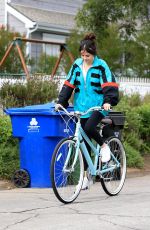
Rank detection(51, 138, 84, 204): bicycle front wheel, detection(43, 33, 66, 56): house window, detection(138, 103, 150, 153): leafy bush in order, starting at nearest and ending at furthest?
detection(51, 138, 84, 204): bicycle front wheel
detection(138, 103, 150, 153): leafy bush
detection(43, 33, 66, 56): house window

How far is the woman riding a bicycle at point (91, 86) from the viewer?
25.3 feet

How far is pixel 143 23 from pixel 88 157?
13.5 m

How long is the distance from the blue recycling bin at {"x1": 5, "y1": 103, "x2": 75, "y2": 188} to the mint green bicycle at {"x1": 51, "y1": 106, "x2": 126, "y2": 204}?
0.73 m

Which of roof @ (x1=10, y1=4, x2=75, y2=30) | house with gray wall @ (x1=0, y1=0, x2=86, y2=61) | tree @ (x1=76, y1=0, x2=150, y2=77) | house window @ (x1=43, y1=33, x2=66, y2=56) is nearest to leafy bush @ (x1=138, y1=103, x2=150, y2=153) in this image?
tree @ (x1=76, y1=0, x2=150, y2=77)

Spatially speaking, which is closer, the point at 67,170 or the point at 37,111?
the point at 67,170

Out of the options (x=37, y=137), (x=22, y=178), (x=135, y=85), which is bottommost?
(x=22, y=178)

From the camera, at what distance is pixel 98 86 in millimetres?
7828

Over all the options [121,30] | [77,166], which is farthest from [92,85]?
[121,30]

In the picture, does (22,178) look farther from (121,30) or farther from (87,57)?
(121,30)

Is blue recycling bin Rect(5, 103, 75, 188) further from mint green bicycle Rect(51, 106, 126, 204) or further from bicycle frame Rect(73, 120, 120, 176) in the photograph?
bicycle frame Rect(73, 120, 120, 176)

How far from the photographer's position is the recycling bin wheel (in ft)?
29.5

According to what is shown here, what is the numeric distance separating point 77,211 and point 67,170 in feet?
1.83

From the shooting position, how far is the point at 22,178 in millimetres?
9008

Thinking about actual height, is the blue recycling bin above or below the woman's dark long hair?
below
